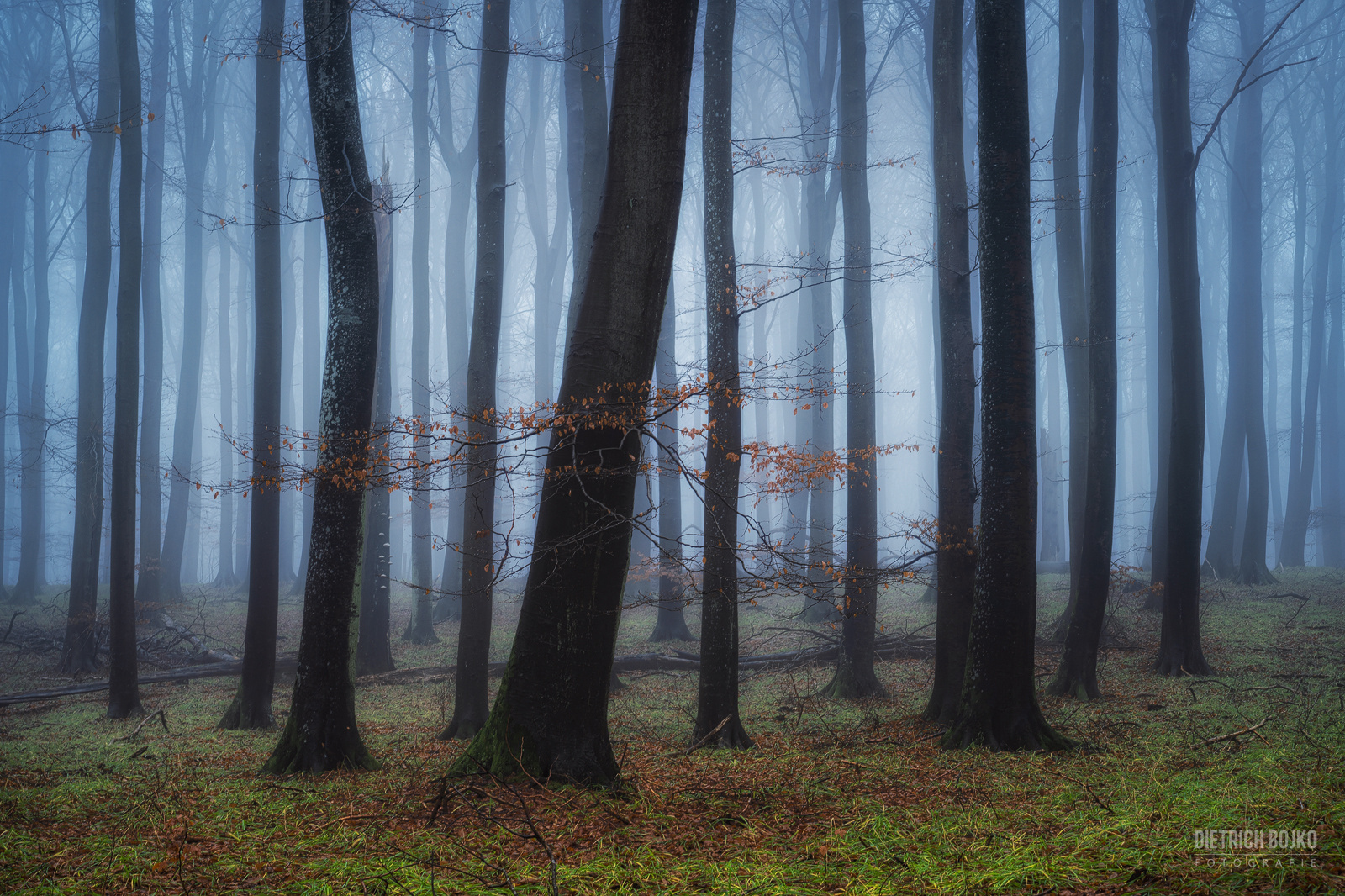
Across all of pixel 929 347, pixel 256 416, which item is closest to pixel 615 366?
pixel 256 416

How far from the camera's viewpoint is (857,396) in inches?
423

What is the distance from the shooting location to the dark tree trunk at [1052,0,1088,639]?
12375mm

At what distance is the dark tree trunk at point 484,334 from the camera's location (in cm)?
862

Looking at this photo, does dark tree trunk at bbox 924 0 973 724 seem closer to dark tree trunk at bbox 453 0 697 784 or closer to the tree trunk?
dark tree trunk at bbox 453 0 697 784

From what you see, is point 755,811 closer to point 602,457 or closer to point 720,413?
point 602,457

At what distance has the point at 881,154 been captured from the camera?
33.7 meters

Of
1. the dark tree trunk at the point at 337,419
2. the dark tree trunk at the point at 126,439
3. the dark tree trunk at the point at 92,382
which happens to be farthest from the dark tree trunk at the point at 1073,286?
the dark tree trunk at the point at 92,382

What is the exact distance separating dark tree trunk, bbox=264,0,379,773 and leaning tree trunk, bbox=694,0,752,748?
3.22 metres

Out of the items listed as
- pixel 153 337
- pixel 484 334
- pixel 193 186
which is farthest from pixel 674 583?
pixel 193 186

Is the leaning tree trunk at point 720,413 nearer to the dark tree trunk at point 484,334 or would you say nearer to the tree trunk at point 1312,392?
the dark tree trunk at point 484,334

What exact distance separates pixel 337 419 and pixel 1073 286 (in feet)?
39.2

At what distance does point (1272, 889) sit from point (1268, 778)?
233 centimetres

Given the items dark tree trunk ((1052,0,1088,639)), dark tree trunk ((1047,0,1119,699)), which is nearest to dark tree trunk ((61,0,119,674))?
dark tree trunk ((1047,0,1119,699))

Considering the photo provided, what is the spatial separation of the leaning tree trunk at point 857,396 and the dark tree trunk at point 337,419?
5.06 metres
